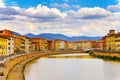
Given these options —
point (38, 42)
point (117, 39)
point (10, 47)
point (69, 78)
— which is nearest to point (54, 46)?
point (38, 42)

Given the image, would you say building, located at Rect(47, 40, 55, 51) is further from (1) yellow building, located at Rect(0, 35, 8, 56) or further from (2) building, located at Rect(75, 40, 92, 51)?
(1) yellow building, located at Rect(0, 35, 8, 56)

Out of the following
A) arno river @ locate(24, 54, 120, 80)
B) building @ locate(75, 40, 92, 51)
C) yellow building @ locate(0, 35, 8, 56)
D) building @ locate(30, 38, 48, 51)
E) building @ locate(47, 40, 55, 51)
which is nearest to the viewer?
arno river @ locate(24, 54, 120, 80)

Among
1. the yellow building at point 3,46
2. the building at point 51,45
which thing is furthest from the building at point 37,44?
the yellow building at point 3,46

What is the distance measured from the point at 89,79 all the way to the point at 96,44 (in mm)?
149538

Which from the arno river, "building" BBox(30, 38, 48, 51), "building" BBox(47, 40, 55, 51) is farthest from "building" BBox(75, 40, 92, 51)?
the arno river

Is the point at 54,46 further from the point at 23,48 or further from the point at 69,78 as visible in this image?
the point at 69,78

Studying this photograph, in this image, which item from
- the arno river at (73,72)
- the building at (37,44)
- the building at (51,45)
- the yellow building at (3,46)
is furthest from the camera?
the building at (51,45)

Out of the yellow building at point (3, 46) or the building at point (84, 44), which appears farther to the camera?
the building at point (84, 44)

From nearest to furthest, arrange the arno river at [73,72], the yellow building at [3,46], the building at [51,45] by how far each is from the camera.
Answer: the arno river at [73,72] < the yellow building at [3,46] < the building at [51,45]

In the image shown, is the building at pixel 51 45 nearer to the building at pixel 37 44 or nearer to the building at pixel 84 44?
the building at pixel 37 44

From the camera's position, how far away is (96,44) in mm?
177750

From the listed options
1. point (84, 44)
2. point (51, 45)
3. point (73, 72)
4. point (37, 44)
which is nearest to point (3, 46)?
point (73, 72)

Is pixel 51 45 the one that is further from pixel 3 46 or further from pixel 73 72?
pixel 73 72

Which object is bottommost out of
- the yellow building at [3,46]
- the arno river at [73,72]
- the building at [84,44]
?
the arno river at [73,72]
